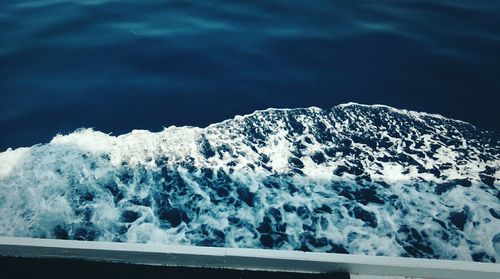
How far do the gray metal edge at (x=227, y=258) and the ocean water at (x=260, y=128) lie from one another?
3.43 ft

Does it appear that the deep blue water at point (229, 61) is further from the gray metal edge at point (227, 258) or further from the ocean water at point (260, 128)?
the gray metal edge at point (227, 258)

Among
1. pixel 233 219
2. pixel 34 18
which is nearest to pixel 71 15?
pixel 34 18

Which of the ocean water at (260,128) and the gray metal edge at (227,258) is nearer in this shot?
the gray metal edge at (227,258)

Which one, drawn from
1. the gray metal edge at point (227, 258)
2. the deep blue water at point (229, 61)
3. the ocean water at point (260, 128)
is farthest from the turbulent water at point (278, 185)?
the gray metal edge at point (227, 258)

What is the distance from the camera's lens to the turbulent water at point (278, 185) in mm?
3260

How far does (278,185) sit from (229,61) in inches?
113

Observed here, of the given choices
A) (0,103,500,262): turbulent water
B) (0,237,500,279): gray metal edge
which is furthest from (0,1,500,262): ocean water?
(0,237,500,279): gray metal edge

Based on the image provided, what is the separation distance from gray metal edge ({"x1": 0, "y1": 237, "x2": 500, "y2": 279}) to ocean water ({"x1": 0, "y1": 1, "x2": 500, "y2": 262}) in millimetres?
1046

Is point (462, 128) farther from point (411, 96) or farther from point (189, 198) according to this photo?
point (189, 198)

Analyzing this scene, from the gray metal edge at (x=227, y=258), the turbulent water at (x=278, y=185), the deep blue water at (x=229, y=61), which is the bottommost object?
the turbulent water at (x=278, y=185)

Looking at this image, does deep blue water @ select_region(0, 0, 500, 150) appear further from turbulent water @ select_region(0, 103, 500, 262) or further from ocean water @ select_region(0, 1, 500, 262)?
turbulent water @ select_region(0, 103, 500, 262)

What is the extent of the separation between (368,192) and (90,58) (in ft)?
17.1

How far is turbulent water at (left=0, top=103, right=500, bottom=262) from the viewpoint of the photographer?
326 centimetres

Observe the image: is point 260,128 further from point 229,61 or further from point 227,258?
point 227,258
